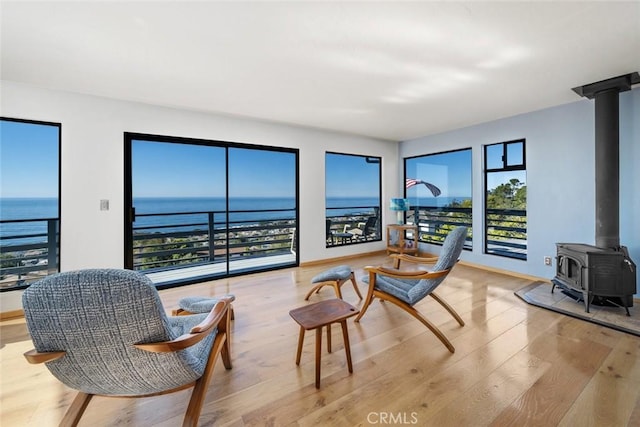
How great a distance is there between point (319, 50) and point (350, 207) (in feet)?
12.5

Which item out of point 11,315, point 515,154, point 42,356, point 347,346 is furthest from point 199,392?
point 515,154

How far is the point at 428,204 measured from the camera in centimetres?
568

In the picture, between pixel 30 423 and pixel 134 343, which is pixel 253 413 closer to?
pixel 134 343

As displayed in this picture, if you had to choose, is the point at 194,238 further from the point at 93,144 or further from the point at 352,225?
the point at 352,225

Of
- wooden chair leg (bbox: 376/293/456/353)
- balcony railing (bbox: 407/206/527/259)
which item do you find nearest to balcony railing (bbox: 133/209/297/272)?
wooden chair leg (bbox: 376/293/456/353)

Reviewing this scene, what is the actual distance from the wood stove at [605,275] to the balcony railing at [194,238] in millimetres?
3969

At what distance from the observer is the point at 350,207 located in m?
5.73

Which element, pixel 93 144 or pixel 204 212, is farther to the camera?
pixel 204 212

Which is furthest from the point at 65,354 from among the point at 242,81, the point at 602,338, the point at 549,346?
the point at 602,338

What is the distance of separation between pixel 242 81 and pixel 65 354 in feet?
8.72

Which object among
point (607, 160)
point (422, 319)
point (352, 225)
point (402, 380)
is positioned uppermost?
point (607, 160)

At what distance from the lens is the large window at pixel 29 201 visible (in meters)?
2.92

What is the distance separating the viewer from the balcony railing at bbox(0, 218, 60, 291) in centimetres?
289

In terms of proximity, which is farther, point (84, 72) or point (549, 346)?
point (84, 72)
